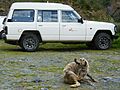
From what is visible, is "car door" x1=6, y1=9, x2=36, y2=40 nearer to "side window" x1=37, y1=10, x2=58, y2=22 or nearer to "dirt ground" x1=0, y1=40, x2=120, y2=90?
"side window" x1=37, y1=10, x2=58, y2=22

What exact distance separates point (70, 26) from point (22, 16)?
2.13 meters

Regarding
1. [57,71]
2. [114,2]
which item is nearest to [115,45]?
[57,71]

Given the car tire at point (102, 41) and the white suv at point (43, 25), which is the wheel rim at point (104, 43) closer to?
the car tire at point (102, 41)

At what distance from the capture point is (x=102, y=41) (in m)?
19.2

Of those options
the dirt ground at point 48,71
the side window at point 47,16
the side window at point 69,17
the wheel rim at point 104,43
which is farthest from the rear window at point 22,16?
the wheel rim at point 104,43

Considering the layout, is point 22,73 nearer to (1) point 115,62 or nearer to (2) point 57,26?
(1) point 115,62

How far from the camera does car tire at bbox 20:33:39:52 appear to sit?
60.0 feet

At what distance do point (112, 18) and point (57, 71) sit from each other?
21.2 meters

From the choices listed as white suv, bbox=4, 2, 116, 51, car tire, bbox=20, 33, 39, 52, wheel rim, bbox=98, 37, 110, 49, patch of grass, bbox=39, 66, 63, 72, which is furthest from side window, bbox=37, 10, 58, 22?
patch of grass, bbox=39, 66, 63, 72

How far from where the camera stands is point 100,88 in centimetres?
972

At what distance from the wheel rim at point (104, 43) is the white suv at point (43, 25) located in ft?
1.84

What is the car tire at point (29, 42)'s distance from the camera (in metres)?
18.3

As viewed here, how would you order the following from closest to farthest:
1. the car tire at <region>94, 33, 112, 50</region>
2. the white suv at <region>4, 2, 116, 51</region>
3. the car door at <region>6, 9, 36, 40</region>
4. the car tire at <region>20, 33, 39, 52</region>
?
1. the car door at <region>6, 9, 36, 40</region>
2. the white suv at <region>4, 2, 116, 51</region>
3. the car tire at <region>20, 33, 39, 52</region>
4. the car tire at <region>94, 33, 112, 50</region>

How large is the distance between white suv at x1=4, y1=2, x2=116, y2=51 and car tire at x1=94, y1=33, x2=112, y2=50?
34 cm
